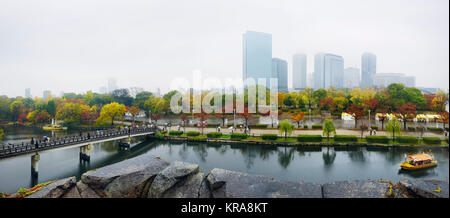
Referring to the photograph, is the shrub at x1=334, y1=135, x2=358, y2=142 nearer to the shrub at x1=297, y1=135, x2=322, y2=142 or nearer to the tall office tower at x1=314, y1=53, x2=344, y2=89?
the shrub at x1=297, y1=135, x2=322, y2=142

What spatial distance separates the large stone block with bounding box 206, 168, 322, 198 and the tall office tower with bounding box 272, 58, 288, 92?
5410 centimetres

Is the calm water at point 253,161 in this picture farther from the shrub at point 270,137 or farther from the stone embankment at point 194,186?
the stone embankment at point 194,186

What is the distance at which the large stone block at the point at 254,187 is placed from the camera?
10.9ft

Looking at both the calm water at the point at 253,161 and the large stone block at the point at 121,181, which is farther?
the calm water at the point at 253,161

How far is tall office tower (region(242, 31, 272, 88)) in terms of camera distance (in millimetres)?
49656

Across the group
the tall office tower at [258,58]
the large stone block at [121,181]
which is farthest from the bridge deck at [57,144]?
the tall office tower at [258,58]

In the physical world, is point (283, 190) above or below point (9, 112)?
below

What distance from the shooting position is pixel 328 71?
94.2m

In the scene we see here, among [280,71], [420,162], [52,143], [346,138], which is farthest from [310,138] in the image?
[280,71]

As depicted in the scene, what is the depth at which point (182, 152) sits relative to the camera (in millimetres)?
14055

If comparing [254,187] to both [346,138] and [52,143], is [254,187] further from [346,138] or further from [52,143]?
[346,138]
